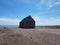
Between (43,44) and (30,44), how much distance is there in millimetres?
1420

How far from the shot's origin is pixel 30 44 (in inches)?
458

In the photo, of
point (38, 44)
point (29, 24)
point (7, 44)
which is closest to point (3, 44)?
point (7, 44)

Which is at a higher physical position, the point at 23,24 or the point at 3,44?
the point at 23,24

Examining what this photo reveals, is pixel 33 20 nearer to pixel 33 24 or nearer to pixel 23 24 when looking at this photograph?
pixel 33 24

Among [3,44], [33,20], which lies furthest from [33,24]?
[3,44]

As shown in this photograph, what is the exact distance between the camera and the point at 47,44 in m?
11.3

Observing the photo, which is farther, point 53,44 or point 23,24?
point 23,24

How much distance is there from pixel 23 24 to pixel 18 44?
38337 millimetres

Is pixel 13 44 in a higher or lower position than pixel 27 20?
lower

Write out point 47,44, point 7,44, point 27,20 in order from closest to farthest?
1. point 47,44
2. point 7,44
3. point 27,20

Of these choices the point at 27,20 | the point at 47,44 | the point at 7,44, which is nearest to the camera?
the point at 47,44

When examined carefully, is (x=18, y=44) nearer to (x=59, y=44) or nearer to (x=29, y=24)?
(x=59, y=44)

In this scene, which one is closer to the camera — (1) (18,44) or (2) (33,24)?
(1) (18,44)

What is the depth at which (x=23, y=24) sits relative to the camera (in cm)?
5012
